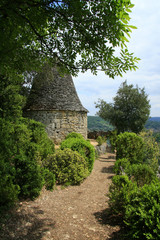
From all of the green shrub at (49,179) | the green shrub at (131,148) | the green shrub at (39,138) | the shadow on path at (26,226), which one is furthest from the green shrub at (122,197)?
the green shrub at (131,148)

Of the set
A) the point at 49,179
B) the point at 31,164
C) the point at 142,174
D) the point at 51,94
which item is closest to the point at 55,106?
the point at 51,94

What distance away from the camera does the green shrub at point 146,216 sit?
269 centimetres

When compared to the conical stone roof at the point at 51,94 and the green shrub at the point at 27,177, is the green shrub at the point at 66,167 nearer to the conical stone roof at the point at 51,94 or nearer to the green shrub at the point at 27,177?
the green shrub at the point at 27,177

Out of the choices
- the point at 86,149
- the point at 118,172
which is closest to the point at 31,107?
the point at 86,149

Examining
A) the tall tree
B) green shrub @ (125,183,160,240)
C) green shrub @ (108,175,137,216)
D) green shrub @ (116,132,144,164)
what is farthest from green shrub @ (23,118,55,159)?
the tall tree

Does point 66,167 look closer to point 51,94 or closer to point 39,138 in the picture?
point 39,138

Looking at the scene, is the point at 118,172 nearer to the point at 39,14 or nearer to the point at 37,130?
the point at 37,130

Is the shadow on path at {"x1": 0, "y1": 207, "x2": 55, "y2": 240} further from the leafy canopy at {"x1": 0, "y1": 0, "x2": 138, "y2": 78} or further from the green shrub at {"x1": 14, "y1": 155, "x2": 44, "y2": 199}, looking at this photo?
the leafy canopy at {"x1": 0, "y1": 0, "x2": 138, "y2": 78}

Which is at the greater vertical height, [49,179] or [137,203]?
[137,203]

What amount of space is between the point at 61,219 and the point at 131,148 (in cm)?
607

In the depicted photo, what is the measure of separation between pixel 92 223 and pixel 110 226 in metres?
0.41

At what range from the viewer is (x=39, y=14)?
284cm

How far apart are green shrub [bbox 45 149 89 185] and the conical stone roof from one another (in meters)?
7.46

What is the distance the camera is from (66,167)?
6.45 metres
